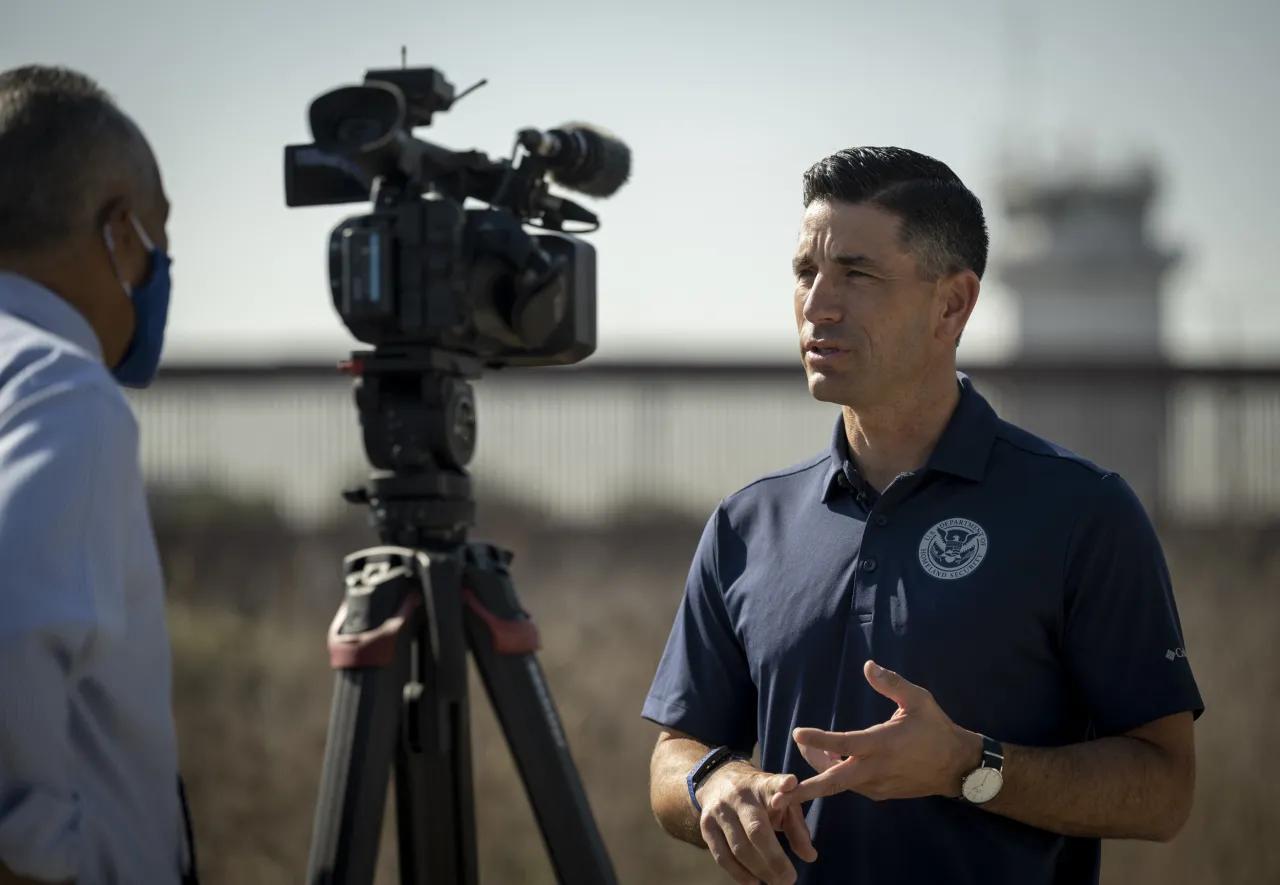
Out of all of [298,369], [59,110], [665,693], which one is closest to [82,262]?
[59,110]

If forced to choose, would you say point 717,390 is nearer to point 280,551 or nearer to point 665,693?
point 280,551

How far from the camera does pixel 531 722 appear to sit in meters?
2.77

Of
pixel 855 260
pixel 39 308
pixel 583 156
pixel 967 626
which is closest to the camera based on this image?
pixel 39 308

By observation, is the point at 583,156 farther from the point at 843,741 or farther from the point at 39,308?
the point at 843,741

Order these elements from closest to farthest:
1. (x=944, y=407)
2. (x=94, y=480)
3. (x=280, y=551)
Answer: (x=94, y=480)
(x=944, y=407)
(x=280, y=551)

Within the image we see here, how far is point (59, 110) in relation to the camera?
1.97m

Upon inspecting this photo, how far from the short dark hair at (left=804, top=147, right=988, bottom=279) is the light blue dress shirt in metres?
1.32

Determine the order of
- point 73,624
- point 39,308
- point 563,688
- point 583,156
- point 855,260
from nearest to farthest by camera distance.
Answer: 1. point 73,624
2. point 39,308
3. point 855,260
4. point 583,156
5. point 563,688

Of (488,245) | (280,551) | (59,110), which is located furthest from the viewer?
(280,551)

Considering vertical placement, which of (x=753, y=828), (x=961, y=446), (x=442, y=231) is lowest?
(x=753, y=828)

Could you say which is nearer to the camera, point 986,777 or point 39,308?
point 39,308

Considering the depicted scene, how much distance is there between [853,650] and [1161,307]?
120 ft

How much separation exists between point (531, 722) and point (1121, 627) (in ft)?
3.81

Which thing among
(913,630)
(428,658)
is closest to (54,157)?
(428,658)
